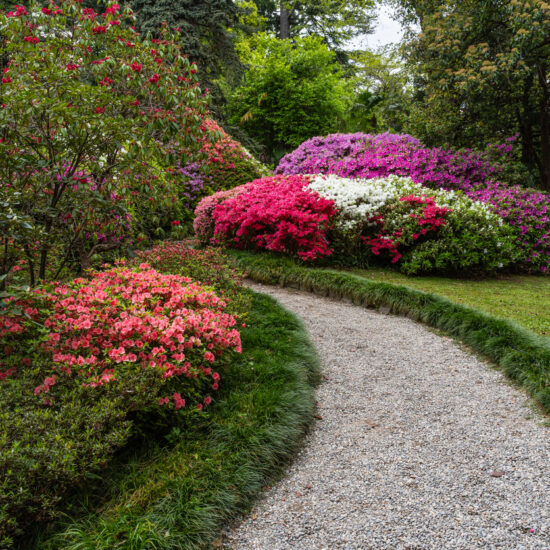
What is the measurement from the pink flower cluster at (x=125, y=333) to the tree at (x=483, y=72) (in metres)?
6.84

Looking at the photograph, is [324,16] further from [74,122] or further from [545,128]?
[74,122]

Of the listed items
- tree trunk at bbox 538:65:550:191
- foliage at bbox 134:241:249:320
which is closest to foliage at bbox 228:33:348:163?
tree trunk at bbox 538:65:550:191

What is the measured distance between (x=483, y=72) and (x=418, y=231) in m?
3.29

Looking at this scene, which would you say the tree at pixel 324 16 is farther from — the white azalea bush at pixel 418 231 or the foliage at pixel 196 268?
the foliage at pixel 196 268

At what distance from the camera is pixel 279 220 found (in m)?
6.31

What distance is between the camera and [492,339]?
12.7ft

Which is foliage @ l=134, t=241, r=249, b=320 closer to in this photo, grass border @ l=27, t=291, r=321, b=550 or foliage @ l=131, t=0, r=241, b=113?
grass border @ l=27, t=291, r=321, b=550

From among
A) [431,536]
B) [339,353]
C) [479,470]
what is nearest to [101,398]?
[431,536]

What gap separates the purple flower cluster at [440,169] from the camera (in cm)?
718

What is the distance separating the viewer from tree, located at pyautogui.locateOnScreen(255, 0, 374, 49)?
20.6m

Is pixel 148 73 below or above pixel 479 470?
above

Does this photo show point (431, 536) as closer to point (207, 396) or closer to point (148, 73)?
point (207, 396)

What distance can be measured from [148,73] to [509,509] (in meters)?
4.37

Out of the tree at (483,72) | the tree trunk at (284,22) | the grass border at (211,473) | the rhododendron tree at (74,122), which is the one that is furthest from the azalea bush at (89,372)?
the tree trunk at (284,22)
